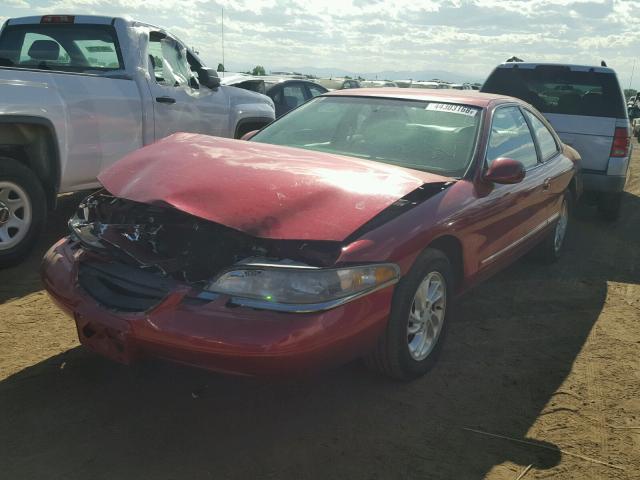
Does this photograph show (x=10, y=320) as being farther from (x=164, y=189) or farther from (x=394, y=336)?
(x=394, y=336)

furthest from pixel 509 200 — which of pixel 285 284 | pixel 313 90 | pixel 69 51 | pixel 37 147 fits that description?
pixel 313 90

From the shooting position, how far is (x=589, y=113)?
768cm

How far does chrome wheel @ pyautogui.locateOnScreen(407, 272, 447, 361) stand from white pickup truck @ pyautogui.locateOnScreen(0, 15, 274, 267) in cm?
324

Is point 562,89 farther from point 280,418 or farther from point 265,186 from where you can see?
point 280,418

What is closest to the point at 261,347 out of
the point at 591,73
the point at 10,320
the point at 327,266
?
the point at 327,266

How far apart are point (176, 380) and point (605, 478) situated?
2.13 meters

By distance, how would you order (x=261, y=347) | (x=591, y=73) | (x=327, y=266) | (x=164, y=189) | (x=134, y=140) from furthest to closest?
(x=591, y=73) → (x=134, y=140) → (x=164, y=189) → (x=327, y=266) → (x=261, y=347)

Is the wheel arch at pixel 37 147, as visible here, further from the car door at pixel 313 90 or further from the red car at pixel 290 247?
the car door at pixel 313 90

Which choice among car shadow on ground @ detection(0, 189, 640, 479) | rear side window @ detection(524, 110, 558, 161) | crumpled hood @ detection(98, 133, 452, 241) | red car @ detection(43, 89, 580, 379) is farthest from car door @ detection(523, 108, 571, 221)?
crumpled hood @ detection(98, 133, 452, 241)

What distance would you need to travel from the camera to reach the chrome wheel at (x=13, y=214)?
470 centimetres

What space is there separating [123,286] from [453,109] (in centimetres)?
255

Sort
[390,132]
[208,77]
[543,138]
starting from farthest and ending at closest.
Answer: [208,77] → [543,138] → [390,132]

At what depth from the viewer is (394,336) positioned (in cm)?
308

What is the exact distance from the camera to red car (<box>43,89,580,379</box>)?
105 inches
